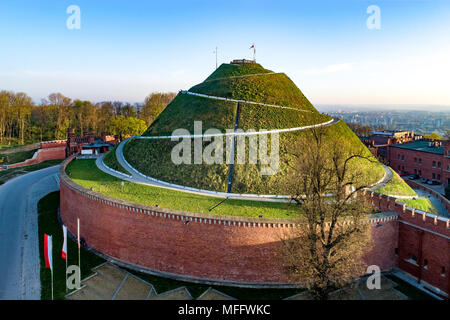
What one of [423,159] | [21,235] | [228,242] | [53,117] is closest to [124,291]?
[228,242]

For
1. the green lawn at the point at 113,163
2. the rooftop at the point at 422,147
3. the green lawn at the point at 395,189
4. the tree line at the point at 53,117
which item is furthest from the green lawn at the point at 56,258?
the rooftop at the point at 422,147

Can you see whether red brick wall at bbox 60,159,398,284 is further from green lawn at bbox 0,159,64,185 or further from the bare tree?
green lawn at bbox 0,159,64,185

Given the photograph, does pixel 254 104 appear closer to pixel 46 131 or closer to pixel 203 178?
pixel 203 178

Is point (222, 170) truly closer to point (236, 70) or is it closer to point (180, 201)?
point (180, 201)

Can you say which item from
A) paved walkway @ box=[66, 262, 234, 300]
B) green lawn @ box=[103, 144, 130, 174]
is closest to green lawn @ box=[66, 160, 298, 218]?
green lawn @ box=[103, 144, 130, 174]

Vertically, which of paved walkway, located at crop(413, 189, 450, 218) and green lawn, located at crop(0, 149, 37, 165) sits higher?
green lawn, located at crop(0, 149, 37, 165)

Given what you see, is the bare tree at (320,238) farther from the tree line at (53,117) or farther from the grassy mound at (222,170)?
the tree line at (53,117)
